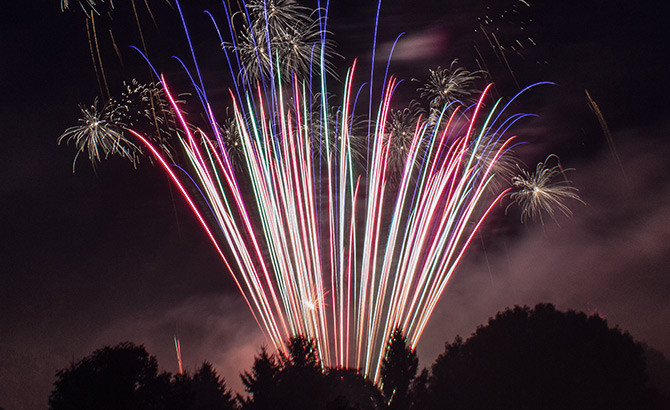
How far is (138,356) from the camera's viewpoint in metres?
17.8

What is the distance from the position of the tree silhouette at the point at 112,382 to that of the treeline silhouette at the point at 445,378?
0.04 metres

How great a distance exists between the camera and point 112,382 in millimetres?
Result: 16844

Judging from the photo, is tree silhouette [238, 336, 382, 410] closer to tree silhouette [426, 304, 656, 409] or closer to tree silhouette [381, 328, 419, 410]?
tree silhouette [381, 328, 419, 410]

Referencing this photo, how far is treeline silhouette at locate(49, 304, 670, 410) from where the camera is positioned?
56.2 ft

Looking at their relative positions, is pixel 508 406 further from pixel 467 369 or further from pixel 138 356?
pixel 138 356

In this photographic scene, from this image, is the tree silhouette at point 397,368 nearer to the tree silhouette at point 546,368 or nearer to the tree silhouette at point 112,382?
the tree silhouette at point 112,382

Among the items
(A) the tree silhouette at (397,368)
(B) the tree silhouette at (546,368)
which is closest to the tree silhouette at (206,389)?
(A) the tree silhouette at (397,368)

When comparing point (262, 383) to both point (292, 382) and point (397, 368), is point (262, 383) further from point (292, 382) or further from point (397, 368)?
point (397, 368)

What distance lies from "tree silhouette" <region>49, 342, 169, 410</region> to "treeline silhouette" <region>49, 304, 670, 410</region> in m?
0.04

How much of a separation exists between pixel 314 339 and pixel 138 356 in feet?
23.3

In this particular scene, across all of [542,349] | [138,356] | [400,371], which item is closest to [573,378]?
[542,349]

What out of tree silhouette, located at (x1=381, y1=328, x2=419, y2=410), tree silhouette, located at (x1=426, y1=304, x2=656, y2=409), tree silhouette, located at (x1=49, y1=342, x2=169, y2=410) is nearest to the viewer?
tree silhouette, located at (x1=49, y1=342, x2=169, y2=410)

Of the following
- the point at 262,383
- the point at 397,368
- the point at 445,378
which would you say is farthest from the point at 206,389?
the point at 445,378

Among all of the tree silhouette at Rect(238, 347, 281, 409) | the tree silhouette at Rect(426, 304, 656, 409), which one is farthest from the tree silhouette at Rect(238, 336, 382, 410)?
the tree silhouette at Rect(426, 304, 656, 409)
